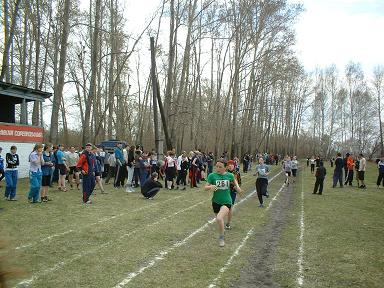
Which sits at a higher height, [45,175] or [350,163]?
[350,163]

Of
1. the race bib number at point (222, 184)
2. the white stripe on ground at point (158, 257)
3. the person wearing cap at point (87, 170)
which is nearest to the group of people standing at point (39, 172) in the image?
the person wearing cap at point (87, 170)

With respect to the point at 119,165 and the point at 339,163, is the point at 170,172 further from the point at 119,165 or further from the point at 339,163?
the point at 339,163

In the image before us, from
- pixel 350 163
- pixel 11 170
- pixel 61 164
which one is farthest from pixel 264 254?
pixel 350 163

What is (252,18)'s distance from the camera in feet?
123

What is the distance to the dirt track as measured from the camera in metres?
6.42

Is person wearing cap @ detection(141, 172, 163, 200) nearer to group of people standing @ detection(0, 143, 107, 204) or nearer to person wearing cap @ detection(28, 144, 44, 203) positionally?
group of people standing @ detection(0, 143, 107, 204)

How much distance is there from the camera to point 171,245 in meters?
8.45

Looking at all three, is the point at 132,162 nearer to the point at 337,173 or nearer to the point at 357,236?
the point at 357,236

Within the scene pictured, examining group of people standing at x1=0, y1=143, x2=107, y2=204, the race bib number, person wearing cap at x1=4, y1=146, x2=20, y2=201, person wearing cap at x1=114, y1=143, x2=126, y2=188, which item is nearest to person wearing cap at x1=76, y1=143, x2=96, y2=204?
group of people standing at x1=0, y1=143, x2=107, y2=204

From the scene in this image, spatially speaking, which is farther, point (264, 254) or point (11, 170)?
point (11, 170)

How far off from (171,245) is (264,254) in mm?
1891

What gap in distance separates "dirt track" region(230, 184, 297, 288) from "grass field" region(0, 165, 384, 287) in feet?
0.28

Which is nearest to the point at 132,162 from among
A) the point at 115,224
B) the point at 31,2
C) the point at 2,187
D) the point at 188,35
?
the point at 2,187

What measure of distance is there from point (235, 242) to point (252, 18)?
104 ft
